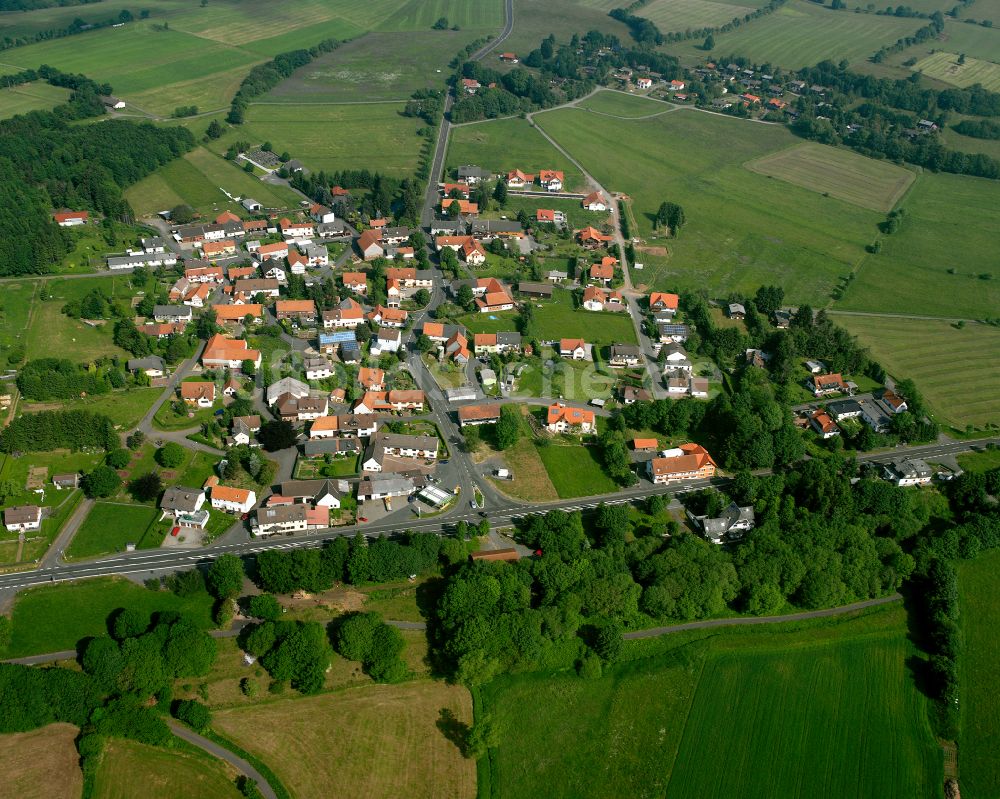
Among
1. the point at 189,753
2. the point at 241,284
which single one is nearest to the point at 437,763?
the point at 189,753

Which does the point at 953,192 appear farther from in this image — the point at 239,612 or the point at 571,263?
the point at 239,612

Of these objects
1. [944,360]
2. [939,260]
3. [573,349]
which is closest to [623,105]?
[939,260]

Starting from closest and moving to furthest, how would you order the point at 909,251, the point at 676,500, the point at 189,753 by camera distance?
the point at 189,753 < the point at 676,500 < the point at 909,251

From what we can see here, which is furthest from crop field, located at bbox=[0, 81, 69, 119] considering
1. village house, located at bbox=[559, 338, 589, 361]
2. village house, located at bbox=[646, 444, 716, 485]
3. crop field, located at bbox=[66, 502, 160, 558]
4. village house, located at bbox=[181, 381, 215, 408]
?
village house, located at bbox=[646, 444, 716, 485]

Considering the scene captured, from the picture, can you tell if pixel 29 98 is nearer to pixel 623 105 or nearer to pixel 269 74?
pixel 269 74

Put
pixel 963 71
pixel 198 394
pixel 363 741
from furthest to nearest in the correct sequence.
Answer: pixel 963 71 → pixel 198 394 → pixel 363 741

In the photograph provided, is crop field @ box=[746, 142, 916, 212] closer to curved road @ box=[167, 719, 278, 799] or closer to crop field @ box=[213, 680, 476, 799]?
crop field @ box=[213, 680, 476, 799]

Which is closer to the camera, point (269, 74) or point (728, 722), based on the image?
point (728, 722)
